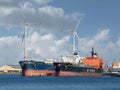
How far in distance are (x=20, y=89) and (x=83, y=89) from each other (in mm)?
16327

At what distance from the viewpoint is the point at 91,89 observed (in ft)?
401

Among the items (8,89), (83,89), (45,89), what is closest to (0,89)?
(8,89)

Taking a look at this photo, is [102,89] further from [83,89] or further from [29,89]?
[29,89]

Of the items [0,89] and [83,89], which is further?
[83,89]

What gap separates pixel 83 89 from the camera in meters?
124

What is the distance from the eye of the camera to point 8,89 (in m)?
118

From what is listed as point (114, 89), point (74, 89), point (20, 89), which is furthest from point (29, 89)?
point (114, 89)

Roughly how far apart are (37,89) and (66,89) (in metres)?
7.27

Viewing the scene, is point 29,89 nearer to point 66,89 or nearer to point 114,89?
point 66,89

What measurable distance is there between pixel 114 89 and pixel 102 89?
123 inches

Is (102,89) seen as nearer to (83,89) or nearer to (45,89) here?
(83,89)

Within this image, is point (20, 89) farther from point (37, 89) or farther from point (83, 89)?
point (83, 89)

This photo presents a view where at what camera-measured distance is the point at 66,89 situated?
12144cm

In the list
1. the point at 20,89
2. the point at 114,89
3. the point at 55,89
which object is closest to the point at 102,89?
the point at 114,89
